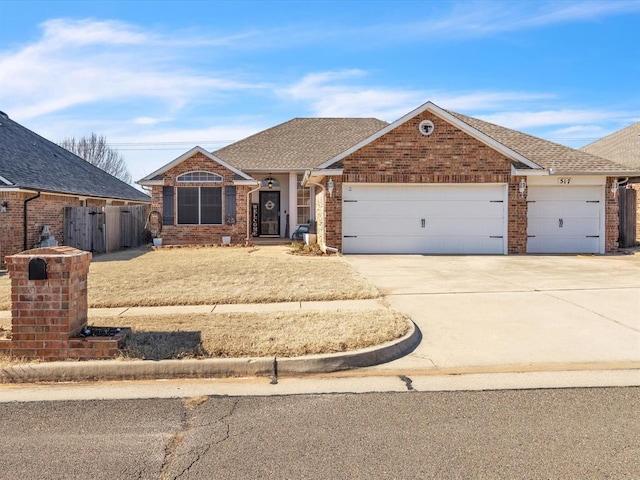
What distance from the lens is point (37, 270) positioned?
557 cm

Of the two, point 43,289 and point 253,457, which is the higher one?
point 43,289

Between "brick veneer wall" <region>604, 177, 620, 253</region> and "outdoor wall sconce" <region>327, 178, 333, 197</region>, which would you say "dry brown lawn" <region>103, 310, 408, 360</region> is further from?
"brick veneer wall" <region>604, 177, 620, 253</region>

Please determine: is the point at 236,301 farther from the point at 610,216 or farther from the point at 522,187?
the point at 610,216


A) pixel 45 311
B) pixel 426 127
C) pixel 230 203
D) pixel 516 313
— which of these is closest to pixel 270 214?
pixel 230 203

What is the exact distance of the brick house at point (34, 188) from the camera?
1554 centimetres

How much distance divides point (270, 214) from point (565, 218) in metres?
13.0

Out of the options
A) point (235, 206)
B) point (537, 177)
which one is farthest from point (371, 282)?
point (235, 206)

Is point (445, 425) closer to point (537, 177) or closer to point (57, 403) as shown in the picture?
point (57, 403)

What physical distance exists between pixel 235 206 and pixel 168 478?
705 inches

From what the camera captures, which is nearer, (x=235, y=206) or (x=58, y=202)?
(x=58, y=202)

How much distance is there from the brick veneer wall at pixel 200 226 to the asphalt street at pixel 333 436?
16.3 meters

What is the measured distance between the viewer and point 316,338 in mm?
6207

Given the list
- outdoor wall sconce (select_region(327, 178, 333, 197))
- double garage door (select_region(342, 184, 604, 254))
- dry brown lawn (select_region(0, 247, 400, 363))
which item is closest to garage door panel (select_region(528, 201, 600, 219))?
double garage door (select_region(342, 184, 604, 254))

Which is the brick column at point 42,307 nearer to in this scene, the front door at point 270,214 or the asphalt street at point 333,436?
the asphalt street at point 333,436
